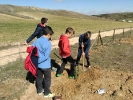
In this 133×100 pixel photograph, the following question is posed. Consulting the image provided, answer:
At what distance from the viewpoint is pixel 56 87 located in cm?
757

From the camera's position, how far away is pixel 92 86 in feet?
25.2

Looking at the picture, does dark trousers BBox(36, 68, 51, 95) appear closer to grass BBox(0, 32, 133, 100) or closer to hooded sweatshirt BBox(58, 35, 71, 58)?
grass BBox(0, 32, 133, 100)

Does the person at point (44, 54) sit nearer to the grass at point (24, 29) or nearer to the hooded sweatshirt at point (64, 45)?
the hooded sweatshirt at point (64, 45)

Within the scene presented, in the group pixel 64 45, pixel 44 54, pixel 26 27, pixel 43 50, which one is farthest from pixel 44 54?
pixel 26 27

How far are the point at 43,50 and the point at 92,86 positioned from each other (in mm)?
2513

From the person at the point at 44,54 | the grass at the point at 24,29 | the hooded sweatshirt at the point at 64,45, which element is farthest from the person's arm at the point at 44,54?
the grass at the point at 24,29

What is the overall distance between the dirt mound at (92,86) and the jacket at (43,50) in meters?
1.16

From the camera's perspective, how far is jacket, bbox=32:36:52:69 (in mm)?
6164

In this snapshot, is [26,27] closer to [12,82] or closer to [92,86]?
[12,82]

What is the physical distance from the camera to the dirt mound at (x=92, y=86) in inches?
272

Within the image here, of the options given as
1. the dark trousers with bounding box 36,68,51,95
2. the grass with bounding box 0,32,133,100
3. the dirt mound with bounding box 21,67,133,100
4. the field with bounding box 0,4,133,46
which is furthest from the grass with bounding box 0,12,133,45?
the dark trousers with bounding box 36,68,51,95

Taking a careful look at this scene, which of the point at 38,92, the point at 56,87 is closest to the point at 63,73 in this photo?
Result: the point at 56,87

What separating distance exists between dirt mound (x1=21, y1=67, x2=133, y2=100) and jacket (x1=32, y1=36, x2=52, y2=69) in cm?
116

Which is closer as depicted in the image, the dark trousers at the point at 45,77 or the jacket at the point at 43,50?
the jacket at the point at 43,50
